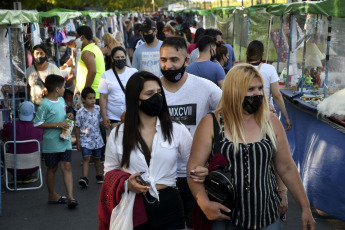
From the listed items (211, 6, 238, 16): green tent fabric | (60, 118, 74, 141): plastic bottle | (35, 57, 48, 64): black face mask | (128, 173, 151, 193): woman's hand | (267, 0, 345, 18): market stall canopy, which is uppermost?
(211, 6, 238, 16): green tent fabric

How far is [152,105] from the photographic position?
3.55 meters

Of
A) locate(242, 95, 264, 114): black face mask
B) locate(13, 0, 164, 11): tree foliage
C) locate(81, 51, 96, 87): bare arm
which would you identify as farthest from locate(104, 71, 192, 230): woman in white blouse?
locate(13, 0, 164, 11): tree foliage

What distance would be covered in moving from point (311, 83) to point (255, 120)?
612 cm

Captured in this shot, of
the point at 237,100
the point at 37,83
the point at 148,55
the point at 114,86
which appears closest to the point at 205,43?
the point at 114,86

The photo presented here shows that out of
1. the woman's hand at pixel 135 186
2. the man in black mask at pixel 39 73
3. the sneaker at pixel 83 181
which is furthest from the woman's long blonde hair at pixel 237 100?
the man in black mask at pixel 39 73

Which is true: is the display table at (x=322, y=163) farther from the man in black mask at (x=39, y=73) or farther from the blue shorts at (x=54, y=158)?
the man in black mask at (x=39, y=73)

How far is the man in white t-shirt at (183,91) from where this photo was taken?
4.44 metres

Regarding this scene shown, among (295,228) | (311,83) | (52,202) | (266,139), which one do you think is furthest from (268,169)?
(311,83)

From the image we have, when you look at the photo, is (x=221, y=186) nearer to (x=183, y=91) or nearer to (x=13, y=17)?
(x=183, y=91)

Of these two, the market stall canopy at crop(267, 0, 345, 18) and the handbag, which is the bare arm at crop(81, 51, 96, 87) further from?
the handbag

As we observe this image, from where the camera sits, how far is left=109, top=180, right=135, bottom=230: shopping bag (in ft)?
11.1

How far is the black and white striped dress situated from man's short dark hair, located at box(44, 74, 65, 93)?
3.93 meters

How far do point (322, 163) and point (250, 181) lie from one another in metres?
3.50

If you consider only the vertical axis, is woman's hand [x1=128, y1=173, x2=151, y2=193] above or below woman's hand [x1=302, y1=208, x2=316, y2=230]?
above
